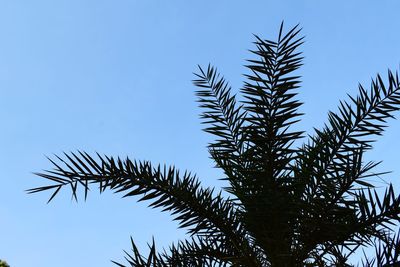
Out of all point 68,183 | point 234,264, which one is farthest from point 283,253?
point 68,183

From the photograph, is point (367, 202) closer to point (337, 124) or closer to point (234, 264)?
point (337, 124)

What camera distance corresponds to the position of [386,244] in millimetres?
3184

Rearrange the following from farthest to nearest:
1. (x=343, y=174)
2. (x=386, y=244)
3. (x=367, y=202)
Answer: (x=343, y=174) → (x=367, y=202) → (x=386, y=244)

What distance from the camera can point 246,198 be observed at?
3.82 meters

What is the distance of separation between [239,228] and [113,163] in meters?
1.12

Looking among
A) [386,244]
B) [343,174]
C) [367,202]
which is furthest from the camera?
[343,174]

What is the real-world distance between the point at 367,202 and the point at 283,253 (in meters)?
0.73

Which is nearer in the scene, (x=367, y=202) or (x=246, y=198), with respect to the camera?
(x=367, y=202)

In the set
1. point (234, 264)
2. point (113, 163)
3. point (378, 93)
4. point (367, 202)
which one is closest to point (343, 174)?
point (367, 202)

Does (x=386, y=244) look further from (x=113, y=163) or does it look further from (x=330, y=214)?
(x=113, y=163)

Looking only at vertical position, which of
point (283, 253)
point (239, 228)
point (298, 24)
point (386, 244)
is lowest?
point (386, 244)

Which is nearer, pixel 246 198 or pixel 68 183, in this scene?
pixel 68 183

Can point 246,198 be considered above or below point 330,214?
above

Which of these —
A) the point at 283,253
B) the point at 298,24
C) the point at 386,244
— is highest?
the point at 298,24
